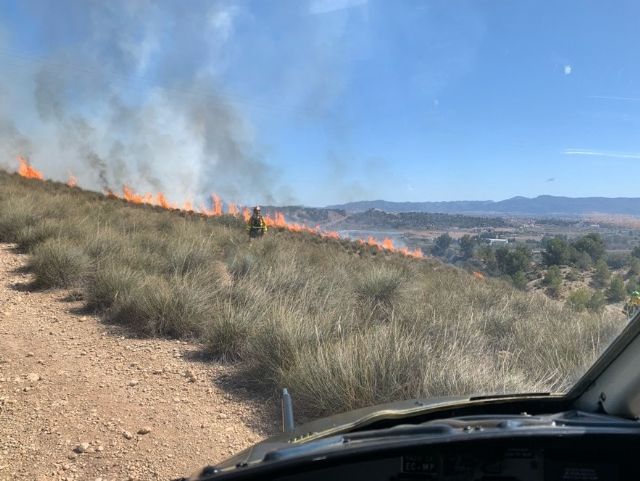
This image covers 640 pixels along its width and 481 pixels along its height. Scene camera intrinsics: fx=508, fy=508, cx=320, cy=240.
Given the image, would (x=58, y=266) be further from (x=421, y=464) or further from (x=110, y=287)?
(x=421, y=464)

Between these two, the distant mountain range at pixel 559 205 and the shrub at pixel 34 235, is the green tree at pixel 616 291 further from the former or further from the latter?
the shrub at pixel 34 235

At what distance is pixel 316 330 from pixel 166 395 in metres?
1.82

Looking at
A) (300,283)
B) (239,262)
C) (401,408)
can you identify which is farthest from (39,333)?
(401,408)

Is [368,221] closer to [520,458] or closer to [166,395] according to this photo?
[166,395]

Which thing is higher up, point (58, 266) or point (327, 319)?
point (58, 266)

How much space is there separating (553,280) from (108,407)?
9.26 m

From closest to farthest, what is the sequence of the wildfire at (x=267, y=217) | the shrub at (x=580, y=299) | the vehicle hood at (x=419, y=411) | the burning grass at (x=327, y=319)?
the vehicle hood at (x=419, y=411) < the burning grass at (x=327, y=319) < the shrub at (x=580, y=299) < the wildfire at (x=267, y=217)

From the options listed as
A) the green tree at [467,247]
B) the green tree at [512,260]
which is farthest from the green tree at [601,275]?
the green tree at [467,247]

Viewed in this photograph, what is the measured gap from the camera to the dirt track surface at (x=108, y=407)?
414 centimetres

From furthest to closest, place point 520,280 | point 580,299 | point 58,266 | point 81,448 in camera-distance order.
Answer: point 520,280 → point 58,266 → point 580,299 → point 81,448

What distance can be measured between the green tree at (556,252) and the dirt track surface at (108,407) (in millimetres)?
6095

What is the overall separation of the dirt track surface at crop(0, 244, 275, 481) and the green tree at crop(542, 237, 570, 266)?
6095mm

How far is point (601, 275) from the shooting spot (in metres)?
7.06

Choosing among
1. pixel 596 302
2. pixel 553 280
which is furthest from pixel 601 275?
pixel 553 280
